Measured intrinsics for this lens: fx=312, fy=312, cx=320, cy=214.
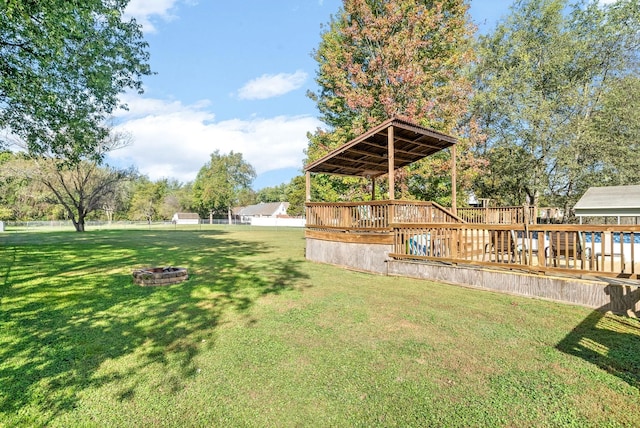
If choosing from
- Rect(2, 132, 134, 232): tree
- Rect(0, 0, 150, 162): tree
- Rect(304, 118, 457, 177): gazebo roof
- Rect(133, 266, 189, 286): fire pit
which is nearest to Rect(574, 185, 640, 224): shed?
Rect(304, 118, 457, 177): gazebo roof

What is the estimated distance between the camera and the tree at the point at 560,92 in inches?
782

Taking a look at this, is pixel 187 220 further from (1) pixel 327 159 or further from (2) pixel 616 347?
(2) pixel 616 347

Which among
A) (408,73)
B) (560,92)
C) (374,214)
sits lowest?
(374,214)

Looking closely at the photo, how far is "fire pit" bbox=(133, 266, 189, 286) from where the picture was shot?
21.1ft

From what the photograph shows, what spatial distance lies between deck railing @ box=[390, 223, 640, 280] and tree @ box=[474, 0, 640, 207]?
45.0 ft

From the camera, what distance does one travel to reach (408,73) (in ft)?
45.8

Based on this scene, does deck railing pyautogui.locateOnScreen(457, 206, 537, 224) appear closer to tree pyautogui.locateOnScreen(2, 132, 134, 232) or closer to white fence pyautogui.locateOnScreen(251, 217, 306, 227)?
tree pyautogui.locateOnScreen(2, 132, 134, 232)

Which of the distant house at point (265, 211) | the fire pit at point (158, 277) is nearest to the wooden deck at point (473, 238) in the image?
the fire pit at point (158, 277)

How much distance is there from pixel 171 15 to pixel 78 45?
24.4 ft

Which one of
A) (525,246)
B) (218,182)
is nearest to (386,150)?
(525,246)

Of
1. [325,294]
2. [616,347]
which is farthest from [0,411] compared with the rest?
[616,347]

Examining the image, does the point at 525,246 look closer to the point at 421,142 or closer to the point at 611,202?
the point at 421,142

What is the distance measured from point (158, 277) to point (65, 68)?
303 inches

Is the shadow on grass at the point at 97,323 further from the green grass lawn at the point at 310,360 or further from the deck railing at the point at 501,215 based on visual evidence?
the deck railing at the point at 501,215
